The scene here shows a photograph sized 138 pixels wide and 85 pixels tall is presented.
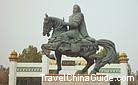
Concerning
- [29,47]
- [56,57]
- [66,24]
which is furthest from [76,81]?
[29,47]

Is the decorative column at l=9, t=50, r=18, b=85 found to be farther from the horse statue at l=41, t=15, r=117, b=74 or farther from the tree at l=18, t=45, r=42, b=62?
the horse statue at l=41, t=15, r=117, b=74

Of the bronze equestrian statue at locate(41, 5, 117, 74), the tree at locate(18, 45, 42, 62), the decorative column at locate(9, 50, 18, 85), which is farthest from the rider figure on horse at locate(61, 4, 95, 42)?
the tree at locate(18, 45, 42, 62)

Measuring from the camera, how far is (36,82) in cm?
1504

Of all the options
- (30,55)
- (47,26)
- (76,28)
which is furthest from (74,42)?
(30,55)

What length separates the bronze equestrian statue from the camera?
6.58 m

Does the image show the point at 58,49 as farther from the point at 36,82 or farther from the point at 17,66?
the point at 36,82

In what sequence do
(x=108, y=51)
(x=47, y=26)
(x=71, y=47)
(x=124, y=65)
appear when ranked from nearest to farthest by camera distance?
(x=71, y=47) → (x=47, y=26) → (x=108, y=51) → (x=124, y=65)

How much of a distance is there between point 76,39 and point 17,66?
6.94 m

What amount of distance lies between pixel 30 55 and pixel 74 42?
1129 cm

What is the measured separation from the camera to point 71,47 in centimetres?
657

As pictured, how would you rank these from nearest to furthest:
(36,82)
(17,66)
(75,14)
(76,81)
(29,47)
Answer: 1. (76,81)
2. (75,14)
3. (17,66)
4. (36,82)
5. (29,47)

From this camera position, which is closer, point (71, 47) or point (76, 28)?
point (71, 47)

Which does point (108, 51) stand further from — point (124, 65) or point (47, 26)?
point (124, 65)

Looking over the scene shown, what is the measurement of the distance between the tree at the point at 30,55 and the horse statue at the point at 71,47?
10.5 meters
